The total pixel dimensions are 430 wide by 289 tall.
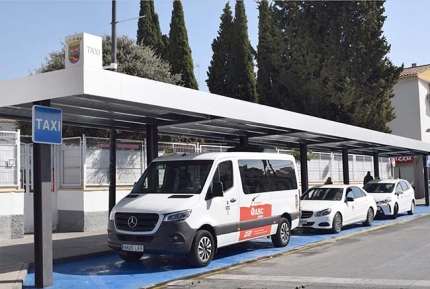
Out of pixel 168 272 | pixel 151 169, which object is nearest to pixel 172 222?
pixel 168 272

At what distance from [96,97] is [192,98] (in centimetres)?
236

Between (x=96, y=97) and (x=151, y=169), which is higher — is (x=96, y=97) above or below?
above

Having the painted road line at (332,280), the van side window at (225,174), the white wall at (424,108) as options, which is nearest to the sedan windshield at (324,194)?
the van side window at (225,174)

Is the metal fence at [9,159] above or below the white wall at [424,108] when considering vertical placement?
below

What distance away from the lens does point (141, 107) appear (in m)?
10.5

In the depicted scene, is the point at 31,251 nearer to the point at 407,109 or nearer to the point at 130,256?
the point at 130,256

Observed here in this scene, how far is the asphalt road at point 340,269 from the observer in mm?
8203

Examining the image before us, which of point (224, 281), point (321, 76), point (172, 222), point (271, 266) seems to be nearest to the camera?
point (224, 281)

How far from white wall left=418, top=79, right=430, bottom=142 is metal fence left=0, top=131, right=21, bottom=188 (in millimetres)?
36155

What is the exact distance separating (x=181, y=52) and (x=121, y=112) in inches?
832

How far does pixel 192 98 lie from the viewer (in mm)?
10578

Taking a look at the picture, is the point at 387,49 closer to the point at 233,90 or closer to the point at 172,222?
the point at 233,90

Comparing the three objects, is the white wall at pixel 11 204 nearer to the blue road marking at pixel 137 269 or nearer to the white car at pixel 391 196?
the blue road marking at pixel 137 269

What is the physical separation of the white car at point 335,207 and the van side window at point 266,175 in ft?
7.36
